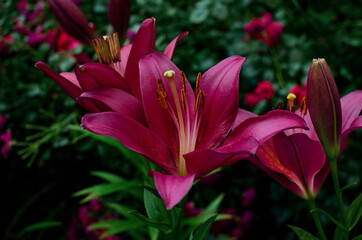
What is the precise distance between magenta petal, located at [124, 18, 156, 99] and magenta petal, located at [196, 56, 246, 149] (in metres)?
0.09

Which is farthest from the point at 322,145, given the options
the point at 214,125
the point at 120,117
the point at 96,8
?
the point at 96,8

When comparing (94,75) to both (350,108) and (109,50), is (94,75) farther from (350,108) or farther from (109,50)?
(350,108)

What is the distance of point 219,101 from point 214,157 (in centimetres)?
11

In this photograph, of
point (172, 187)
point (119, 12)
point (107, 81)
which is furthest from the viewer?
point (119, 12)

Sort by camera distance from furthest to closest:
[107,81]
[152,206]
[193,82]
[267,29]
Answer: [193,82], [267,29], [152,206], [107,81]

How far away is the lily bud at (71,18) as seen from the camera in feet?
2.86

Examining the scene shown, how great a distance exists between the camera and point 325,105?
446 millimetres

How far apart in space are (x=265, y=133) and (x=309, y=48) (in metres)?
1.33

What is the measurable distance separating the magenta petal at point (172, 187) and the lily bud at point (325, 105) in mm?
164

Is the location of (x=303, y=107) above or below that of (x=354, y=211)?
above

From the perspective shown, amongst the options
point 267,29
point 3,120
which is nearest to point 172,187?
point 267,29

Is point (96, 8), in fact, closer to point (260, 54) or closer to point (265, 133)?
point (260, 54)

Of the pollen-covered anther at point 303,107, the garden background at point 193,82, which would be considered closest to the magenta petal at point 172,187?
the pollen-covered anther at point 303,107

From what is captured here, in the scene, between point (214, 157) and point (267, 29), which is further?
point (267, 29)
